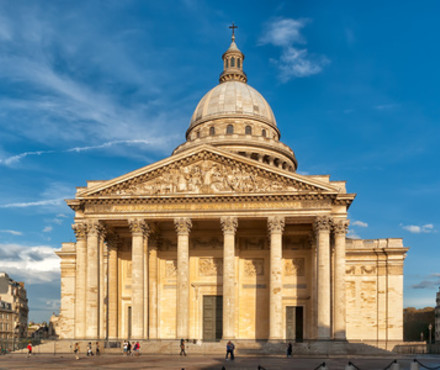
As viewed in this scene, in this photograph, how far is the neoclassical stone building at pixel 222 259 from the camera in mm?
42344

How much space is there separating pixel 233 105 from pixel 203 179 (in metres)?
30.0

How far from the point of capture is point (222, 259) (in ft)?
161

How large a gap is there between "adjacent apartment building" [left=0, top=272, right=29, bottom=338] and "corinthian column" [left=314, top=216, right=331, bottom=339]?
61.6 meters

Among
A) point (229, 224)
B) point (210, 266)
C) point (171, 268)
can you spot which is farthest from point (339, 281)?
point (171, 268)

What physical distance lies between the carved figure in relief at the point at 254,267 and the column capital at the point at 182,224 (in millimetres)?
8435

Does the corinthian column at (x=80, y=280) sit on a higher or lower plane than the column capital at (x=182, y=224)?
lower

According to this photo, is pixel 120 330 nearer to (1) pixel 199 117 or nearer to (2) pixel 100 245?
(2) pixel 100 245

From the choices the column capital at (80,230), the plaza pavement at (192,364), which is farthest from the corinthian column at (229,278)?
the column capital at (80,230)

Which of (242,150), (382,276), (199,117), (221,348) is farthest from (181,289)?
(199,117)

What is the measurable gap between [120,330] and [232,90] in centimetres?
3816

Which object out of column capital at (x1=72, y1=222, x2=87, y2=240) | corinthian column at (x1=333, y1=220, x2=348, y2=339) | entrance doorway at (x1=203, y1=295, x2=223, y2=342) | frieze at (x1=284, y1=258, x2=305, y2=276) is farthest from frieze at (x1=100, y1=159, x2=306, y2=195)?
entrance doorway at (x1=203, y1=295, x2=223, y2=342)

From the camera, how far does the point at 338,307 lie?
4191 cm

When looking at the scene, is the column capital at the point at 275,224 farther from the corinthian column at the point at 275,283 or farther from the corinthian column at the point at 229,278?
the corinthian column at the point at 229,278

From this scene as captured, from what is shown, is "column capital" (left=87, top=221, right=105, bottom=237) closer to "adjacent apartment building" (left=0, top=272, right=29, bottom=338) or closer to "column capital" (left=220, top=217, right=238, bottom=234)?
"column capital" (left=220, top=217, right=238, bottom=234)
